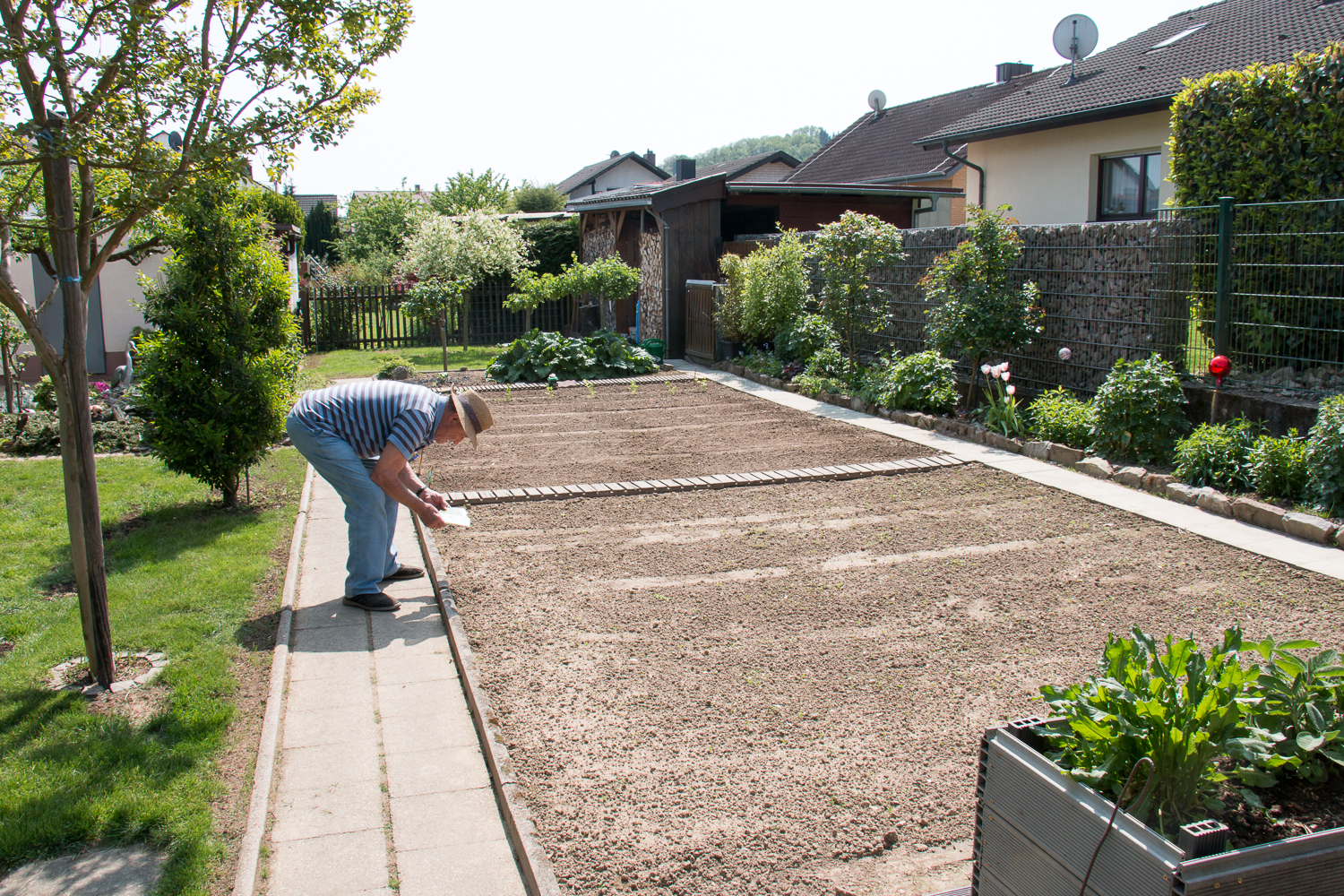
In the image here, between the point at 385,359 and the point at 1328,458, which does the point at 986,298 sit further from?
the point at 385,359

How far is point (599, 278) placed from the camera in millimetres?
18344

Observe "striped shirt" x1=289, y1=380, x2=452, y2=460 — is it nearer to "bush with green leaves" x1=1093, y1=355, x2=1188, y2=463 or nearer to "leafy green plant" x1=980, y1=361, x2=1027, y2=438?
"bush with green leaves" x1=1093, y1=355, x2=1188, y2=463

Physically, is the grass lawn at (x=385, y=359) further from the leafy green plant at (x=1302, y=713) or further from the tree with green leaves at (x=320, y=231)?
the tree with green leaves at (x=320, y=231)

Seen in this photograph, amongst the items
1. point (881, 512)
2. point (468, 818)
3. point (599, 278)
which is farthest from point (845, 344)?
point (468, 818)

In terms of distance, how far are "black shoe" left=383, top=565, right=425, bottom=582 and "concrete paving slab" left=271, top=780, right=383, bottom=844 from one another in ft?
8.26

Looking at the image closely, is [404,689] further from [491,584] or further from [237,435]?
[237,435]

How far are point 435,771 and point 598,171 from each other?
5448 centimetres

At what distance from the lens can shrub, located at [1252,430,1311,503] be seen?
22.6 feet

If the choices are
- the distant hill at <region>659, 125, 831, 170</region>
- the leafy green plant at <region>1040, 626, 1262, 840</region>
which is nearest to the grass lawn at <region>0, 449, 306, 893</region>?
the leafy green plant at <region>1040, 626, 1262, 840</region>

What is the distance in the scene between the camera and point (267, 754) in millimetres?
3824

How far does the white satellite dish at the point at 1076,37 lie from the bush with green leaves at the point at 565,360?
10.5 meters

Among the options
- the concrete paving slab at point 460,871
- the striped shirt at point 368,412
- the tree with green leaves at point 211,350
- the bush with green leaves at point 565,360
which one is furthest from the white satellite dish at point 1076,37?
the concrete paving slab at point 460,871

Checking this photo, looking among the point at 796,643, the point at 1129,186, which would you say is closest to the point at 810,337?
the point at 1129,186

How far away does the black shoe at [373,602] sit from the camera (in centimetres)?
554
